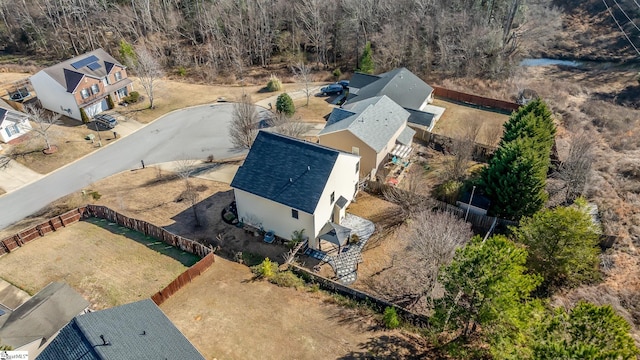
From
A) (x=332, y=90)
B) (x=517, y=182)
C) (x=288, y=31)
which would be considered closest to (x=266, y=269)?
(x=517, y=182)

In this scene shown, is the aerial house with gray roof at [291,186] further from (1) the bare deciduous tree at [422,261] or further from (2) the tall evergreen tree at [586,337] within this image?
(2) the tall evergreen tree at [586,337]

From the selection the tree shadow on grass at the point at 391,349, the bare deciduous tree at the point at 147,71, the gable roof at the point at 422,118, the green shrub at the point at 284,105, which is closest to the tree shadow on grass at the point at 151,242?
the tree shadow on grass at the point at 391,349

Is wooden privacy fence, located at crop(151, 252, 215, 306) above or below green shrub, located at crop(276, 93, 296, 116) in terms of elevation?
below

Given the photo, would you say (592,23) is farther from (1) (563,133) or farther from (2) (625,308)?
(2) (625,308)

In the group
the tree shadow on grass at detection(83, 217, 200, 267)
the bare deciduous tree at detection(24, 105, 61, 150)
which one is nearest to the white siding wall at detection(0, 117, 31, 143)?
the bare deciduous tree at detection(24, 105, 61, 150)

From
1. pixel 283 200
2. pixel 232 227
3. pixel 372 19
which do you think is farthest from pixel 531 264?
pixel 372 19

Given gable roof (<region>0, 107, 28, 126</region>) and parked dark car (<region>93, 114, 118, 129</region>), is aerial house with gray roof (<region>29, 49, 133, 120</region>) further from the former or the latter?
gable roof (<region>0, 107, 28, 126</region>)
